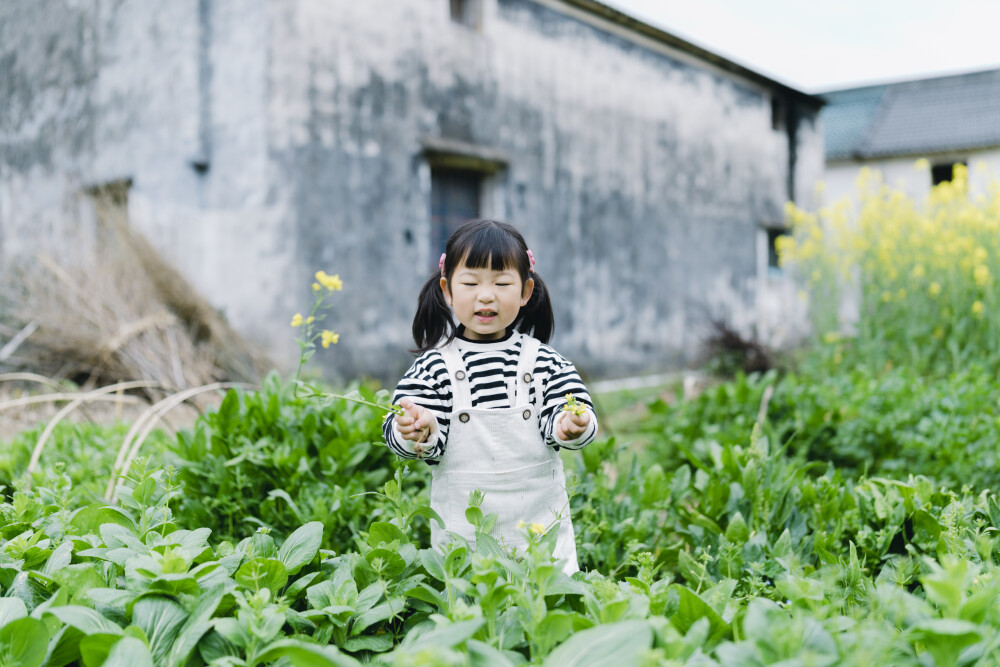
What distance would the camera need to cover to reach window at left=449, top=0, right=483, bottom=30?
7.79m

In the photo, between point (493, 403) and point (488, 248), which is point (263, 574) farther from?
point (488, 248)

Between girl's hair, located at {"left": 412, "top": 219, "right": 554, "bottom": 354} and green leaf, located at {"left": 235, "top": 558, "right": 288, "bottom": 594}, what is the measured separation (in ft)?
2.25

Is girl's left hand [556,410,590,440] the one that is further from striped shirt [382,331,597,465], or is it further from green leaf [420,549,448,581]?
green leaf [420,549,448,581]

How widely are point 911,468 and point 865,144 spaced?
15.8m

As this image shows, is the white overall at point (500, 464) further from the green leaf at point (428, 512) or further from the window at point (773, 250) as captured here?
the window at point (773, 250)

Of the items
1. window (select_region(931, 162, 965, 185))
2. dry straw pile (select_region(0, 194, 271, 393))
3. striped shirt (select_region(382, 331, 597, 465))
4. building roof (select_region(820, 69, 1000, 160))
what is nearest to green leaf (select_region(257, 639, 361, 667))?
striped shirt (select_region(382, 331, 597, 465))

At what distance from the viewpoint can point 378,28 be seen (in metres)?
6.77

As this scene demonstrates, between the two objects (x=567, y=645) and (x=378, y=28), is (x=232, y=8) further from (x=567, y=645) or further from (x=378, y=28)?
(x=567, y=645)

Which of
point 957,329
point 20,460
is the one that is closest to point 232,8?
point 20,460

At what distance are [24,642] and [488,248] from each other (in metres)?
1.09

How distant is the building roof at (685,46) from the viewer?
350 inches

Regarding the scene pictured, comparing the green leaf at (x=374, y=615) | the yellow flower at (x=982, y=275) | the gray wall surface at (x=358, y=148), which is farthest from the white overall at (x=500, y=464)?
the gray wall surface at (x=358, y=148)

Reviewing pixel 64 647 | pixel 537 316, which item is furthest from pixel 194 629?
pixel 537 316

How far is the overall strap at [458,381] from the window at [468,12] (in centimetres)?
682
